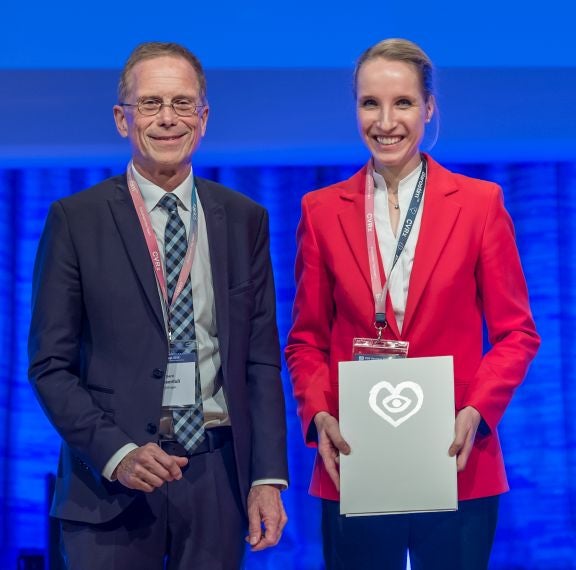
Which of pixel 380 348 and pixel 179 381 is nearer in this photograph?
pixel 179 381

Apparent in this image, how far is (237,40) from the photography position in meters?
3.52

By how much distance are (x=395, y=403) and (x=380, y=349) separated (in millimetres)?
160

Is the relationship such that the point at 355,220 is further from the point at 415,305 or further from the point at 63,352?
the point at 63,352

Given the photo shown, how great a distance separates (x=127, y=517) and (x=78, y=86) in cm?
192

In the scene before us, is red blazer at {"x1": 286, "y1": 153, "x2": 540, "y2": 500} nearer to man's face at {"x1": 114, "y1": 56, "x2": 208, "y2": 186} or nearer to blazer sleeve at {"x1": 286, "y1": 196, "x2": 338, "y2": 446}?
blazer sleeve at {"x1": 286, "y1": 196, "x2": 338, "y2": 446}

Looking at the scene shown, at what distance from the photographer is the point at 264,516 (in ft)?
7.06

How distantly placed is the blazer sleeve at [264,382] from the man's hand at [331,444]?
3.5 inches

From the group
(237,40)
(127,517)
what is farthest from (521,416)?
(127,517)

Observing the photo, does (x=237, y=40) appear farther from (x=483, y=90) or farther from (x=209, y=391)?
(x=209, y=391)

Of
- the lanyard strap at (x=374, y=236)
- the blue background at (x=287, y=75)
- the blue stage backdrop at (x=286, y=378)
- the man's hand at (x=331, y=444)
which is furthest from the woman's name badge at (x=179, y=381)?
the blue stage backdrop at (x=286, y=378)

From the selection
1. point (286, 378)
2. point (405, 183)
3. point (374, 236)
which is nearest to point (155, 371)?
point (374, 236)

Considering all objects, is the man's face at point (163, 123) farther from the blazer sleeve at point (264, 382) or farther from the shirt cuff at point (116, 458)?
the shirt cuff at point (116, 458)

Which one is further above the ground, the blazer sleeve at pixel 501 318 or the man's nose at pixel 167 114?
the man's nose at pixel 167 114

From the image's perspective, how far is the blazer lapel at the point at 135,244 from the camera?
2119 mm
